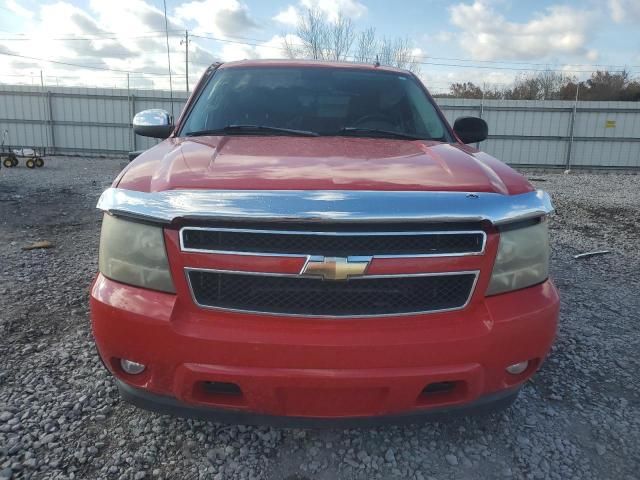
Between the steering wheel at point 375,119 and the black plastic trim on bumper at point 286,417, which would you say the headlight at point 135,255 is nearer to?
the black plastic trim on bumper at point 286,417

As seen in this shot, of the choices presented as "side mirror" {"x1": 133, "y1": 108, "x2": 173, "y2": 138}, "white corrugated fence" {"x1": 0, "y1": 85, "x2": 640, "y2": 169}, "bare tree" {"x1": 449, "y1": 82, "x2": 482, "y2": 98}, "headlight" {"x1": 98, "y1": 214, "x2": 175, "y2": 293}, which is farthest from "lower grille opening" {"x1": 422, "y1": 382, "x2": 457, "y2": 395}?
"bare tree" {"x1": 449, "y1": 82, "x2": 482, "y2": 98}

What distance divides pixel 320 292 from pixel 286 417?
47 cm

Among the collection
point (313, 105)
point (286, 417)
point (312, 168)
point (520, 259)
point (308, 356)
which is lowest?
point (286, 417)

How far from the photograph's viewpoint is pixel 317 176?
177 cm

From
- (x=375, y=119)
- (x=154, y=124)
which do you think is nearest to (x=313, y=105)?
(x=375, y=119)

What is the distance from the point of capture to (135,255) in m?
1.73

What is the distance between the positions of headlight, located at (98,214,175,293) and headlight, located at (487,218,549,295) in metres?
1.19

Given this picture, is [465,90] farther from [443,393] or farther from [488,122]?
[443,393]

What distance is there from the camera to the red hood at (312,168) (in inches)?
68.2

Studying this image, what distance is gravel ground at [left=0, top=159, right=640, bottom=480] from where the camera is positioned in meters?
1.95

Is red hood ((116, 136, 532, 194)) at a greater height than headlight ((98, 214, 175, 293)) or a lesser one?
greater

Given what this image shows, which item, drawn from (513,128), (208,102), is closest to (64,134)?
(513,128)

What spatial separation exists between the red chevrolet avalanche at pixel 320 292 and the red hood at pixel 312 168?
0.04 ft

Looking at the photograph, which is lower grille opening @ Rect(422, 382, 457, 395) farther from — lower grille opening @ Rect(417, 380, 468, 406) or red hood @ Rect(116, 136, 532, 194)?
red hood @ Rect(116, 136, 532, 194)
